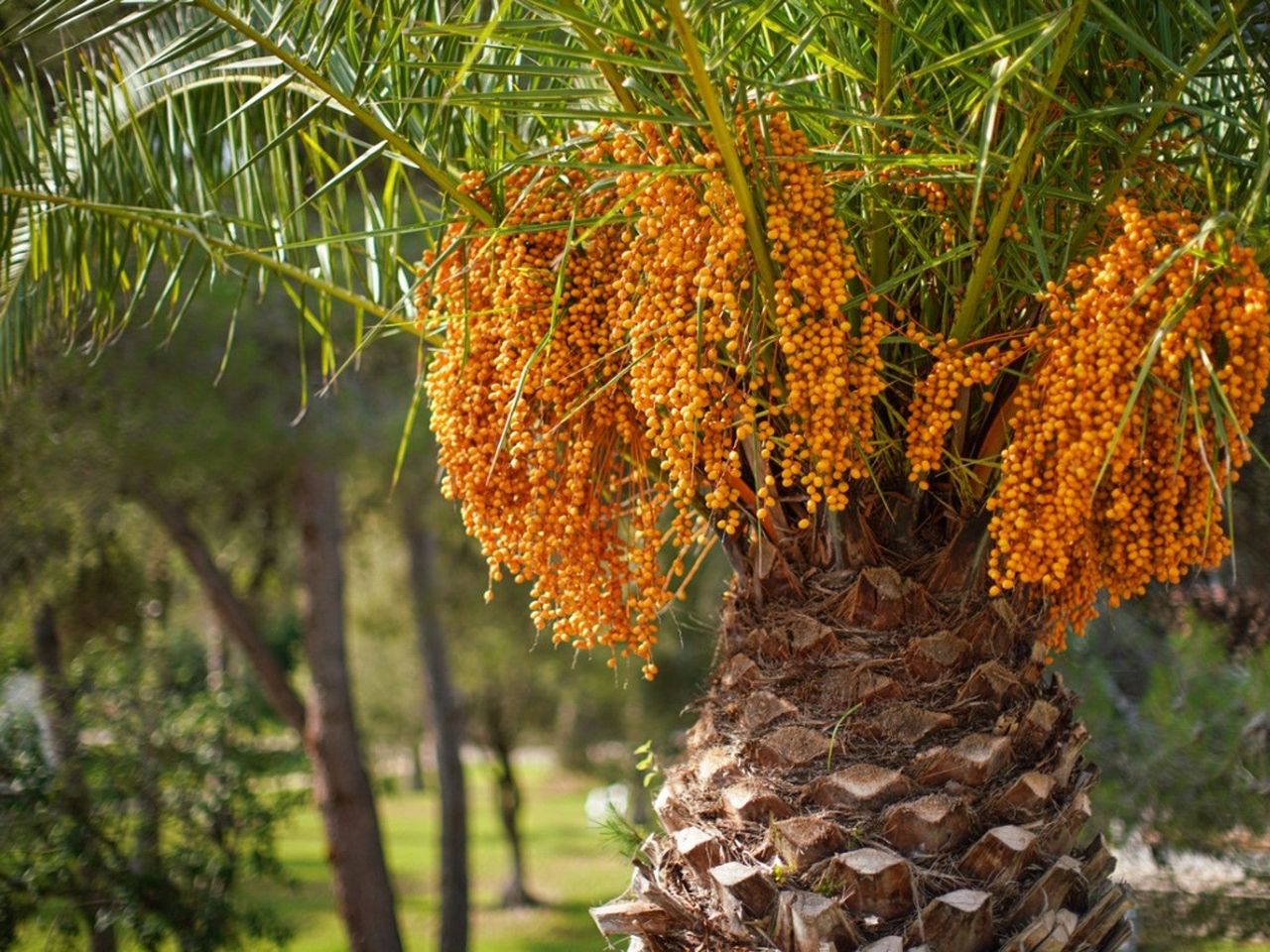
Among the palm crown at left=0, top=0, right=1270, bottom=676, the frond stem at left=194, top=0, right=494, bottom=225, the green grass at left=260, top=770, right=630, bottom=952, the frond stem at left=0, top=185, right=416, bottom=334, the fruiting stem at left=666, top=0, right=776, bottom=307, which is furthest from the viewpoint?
the green grass at left=260, top=770, right=630, bottom=952

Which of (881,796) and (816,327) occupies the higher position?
(816,327)

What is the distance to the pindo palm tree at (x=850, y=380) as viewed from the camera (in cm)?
195

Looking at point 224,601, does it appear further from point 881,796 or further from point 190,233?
point 881,796

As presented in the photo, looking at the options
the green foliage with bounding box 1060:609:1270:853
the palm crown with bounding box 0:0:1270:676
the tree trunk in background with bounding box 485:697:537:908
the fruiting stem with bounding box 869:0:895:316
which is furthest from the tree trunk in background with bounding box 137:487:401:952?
the fruiting stem with bounding box 869:0:895:316

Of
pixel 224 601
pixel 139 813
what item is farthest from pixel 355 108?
pixel 224 601

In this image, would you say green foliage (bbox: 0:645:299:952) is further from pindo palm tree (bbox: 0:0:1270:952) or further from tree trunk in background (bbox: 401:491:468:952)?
pindo palm tree (bbox: 0:0:1270:952)

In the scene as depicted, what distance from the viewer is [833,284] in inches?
76.7

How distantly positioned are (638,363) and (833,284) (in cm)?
34

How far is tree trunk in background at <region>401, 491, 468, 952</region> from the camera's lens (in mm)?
9898

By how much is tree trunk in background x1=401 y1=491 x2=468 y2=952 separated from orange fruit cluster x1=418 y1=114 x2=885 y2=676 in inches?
292

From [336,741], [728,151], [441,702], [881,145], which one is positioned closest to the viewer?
[728,151]

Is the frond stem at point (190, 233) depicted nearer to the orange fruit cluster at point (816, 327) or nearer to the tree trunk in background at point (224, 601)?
the orange fruit cluster at point (816, 327)

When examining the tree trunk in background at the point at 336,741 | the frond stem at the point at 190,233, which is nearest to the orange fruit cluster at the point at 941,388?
the frond stem at the point at 190,233

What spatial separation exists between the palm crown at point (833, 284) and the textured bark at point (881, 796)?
12 cm
